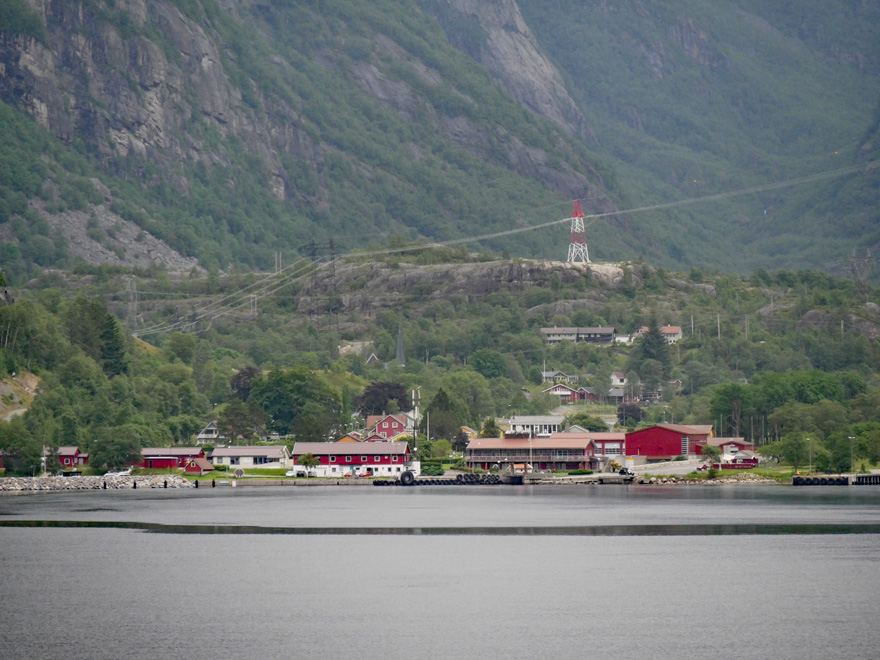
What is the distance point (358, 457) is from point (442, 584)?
94.0 metres

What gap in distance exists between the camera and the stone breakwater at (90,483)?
140875mm

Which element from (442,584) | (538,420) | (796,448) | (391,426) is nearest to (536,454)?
(391,426)

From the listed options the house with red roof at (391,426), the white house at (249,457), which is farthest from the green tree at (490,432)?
the white house at (249,457)

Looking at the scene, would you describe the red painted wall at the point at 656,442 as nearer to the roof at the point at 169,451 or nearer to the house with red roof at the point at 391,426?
the house with red roof at the point at 391,426

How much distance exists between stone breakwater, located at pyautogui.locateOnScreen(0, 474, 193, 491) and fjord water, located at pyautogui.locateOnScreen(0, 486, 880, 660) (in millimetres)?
31360

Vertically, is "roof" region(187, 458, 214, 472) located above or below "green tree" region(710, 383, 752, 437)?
below

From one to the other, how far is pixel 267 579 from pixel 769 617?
24677 mm

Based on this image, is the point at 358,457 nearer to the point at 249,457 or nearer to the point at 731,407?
the point at 249,457

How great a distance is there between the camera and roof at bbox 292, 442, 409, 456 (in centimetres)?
16062

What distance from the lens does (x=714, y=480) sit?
14862cm

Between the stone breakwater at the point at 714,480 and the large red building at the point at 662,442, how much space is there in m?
17.7

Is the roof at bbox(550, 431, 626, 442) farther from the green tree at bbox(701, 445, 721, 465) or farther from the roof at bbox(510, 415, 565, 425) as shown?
the roof at bbox(510, 415, 565, 425)

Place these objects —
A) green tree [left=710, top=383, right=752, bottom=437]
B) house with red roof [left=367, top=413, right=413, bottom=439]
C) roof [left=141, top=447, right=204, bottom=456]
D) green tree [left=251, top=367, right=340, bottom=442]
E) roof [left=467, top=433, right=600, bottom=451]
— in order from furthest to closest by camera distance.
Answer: house with red roof [left=367, top=413, right=413, bottom=439] < green tree [left=251, top=367, right=340, bottom=442] < green tree [left=710, top=383, right=752, bottom=437] < roof [left=467, top=433, right=600, bottom=451] < roof [left=141, top=447, right=204, bottom=456]

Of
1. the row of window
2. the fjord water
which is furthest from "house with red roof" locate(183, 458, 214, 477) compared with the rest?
the fjord water
